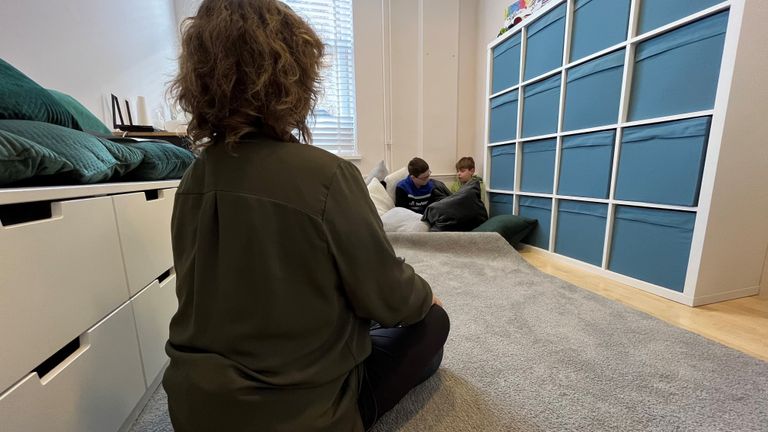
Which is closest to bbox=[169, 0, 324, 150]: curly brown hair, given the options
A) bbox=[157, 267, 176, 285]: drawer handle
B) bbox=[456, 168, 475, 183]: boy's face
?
bbox=[157, 267, 176, 285]: drawer handle

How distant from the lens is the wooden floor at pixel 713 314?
1120mm

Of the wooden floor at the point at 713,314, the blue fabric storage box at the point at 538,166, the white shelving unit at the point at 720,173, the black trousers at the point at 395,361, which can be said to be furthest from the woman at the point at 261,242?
the blue fabric storage box at the point at 538,166

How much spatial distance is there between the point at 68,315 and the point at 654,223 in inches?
Result: 84.2

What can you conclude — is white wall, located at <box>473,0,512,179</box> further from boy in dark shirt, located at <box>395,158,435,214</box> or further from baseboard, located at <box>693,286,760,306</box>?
baseboard, located at <box>693,286,760,306</box>

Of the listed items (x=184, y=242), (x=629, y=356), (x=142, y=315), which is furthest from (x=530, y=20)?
(x=142, y=315)

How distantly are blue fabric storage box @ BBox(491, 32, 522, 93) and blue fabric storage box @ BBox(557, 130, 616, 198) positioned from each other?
2.64 ft

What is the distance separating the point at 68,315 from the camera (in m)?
0.59

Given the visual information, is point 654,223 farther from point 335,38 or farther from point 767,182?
point 335,38

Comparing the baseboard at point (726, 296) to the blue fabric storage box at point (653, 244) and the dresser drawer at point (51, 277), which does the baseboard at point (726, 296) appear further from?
the dresser drawer at point (51, 277)

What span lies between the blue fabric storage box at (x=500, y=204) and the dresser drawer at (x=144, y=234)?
2353 mm

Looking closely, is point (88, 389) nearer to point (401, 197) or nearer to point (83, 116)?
point (83, 116)

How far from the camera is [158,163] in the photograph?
1.00m

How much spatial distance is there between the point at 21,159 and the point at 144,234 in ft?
1.39

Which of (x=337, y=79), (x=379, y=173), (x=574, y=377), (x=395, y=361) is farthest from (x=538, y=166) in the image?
(x=337, y=79)
